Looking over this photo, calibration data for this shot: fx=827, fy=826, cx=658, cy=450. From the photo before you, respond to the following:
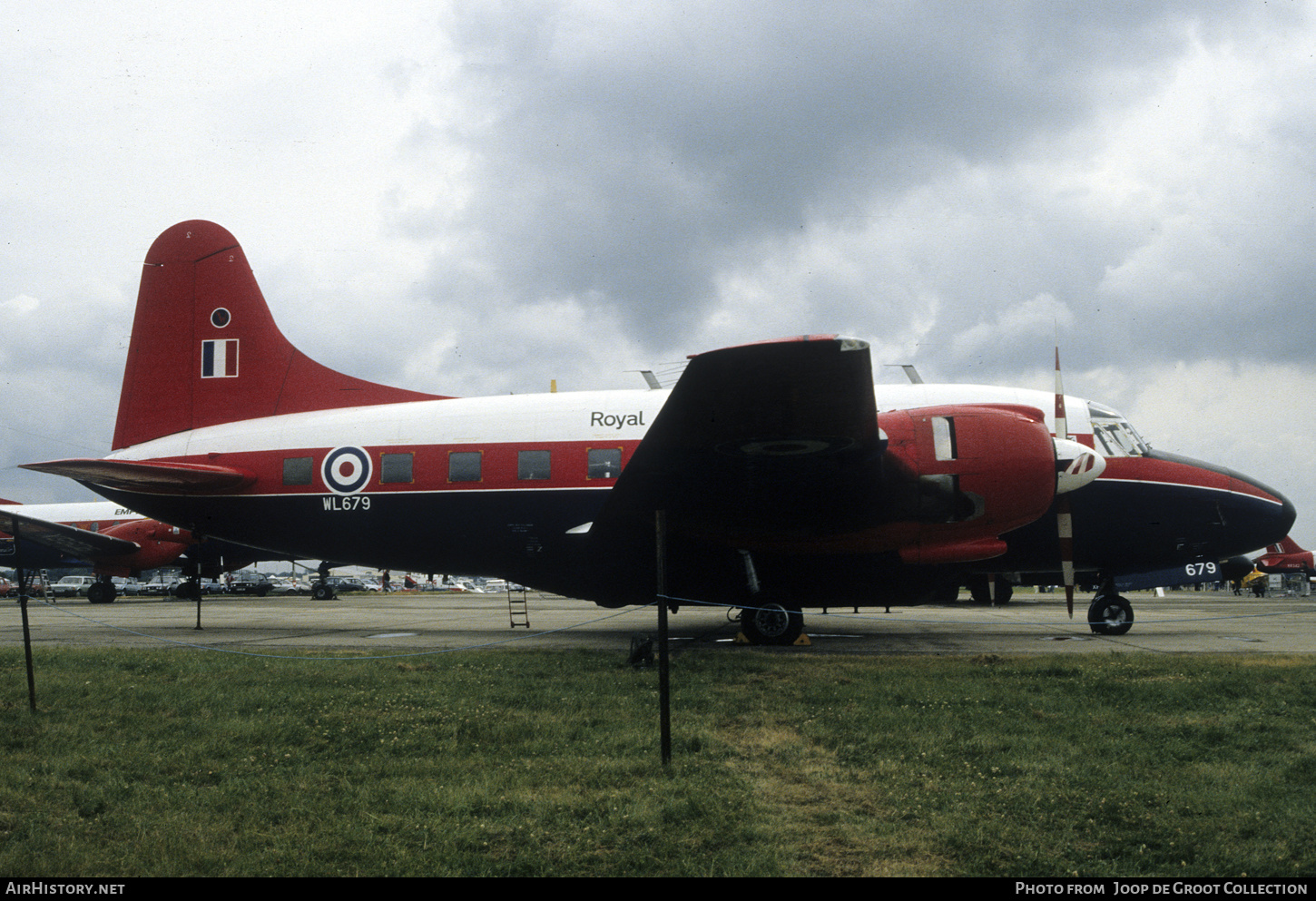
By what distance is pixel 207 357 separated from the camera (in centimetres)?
1605

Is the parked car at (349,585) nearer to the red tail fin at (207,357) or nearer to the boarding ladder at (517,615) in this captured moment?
the boarding ladder at (517,615)

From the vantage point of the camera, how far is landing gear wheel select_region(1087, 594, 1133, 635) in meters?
14.3

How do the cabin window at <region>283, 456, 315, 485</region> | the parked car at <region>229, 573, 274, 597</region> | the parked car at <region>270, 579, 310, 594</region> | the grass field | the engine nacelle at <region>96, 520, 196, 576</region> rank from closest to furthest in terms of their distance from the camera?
the grass field, the cabin window at <region>283, 456, 315, 485</region>, the engine nacelle at <region>96, 520, 196, 576</region>, the parked car at <region>229, 573, 274, 597</region>, the parked car at <region>270, 579, 310, 594</region>

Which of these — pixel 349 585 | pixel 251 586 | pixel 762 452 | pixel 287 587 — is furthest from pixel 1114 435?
pixel 349 585

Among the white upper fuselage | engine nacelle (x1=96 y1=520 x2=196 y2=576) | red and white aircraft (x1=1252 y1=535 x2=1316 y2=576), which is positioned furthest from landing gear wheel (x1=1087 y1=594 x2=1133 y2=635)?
red and white aircraft (x1=1252 y1=535 x2=1316 y2=576)

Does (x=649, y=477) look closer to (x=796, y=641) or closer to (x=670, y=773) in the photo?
(x=796, y=641)

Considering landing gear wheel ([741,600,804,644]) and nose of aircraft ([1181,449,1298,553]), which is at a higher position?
nose of aircraft ([1181,449,1298,553])

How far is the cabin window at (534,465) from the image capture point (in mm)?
13922

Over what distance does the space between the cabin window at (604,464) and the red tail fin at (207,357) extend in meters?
4.08

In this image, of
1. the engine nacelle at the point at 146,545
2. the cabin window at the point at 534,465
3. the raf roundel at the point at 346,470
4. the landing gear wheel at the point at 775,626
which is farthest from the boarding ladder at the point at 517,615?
the engine nacelle at the point at 146,545

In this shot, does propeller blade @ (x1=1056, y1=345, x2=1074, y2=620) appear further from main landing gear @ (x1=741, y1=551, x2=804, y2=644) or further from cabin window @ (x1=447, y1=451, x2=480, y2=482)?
cabin window @ (x1=447, y1=451, x2=480, y2=482)

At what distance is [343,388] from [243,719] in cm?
933

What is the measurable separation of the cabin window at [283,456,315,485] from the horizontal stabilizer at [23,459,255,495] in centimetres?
65
